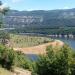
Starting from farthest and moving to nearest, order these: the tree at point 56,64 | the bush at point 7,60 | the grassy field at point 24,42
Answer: the grassy field at point 24,42 → the bush at point 7,60 → the tree at point 56,64

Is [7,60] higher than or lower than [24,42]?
higher

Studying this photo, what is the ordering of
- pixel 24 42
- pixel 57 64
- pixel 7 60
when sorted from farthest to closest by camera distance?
1. pixel 24 42
2. pixel 7 60
3. pixel 57 64

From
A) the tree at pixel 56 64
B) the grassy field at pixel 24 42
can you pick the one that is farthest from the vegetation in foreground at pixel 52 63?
the grassy field at pixel 24 42

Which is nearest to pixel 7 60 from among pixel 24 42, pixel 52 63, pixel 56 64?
pixel 52 63

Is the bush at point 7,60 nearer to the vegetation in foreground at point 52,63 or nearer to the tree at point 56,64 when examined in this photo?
the vegetation in foreground at point 52,63

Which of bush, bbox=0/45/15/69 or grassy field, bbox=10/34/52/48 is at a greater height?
bush, bbox=0/45/15/69

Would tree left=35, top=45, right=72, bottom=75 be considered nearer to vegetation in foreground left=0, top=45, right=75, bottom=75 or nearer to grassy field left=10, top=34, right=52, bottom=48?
vegetation in foreground left=0, top=45, right=75, bottom=75

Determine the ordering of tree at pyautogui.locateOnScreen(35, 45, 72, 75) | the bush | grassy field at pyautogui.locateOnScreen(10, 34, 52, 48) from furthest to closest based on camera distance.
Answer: grassy field at pyautogui.locateOnScreen(10, 34, 52, 48), the bush, tree at pyautogui.locateOnScreen(35, 45, 72, 75)

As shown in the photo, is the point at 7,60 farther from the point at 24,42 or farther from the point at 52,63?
the point at 24,42

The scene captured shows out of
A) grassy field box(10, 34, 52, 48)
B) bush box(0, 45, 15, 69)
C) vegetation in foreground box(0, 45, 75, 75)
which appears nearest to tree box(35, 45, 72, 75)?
vegetation in foreground box(0, 45, 75, 75)

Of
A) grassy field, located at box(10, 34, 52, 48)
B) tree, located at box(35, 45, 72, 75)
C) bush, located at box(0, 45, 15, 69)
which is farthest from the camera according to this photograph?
grassy field, located at box(10, 34, 52, 48)

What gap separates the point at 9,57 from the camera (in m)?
19.8

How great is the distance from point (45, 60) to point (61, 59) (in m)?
1.03

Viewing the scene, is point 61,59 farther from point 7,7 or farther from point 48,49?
point 7,7
